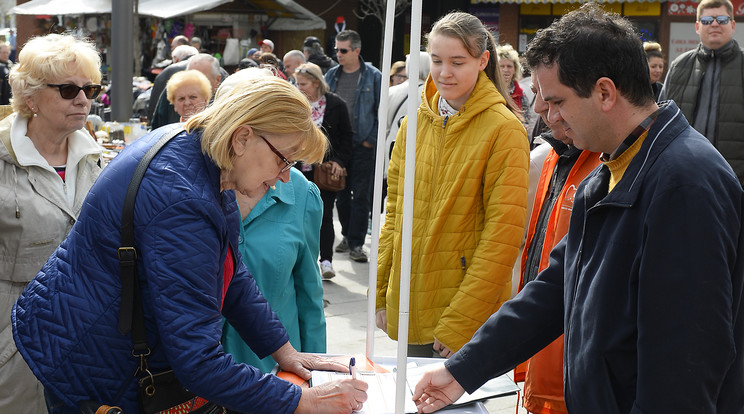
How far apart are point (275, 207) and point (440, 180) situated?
726 millimetres

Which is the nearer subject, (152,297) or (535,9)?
(152,297)

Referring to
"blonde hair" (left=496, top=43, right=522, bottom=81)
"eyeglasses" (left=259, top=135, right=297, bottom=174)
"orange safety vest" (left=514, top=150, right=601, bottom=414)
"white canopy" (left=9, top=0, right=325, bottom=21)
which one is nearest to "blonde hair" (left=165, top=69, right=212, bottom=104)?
"blonde hair" (left=496, top=43, right=522, bottom=81)

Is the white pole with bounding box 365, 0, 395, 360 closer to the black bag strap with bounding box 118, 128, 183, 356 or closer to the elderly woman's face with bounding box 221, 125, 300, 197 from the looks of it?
the elderly woman's face with bounding box 221, 125, 300, 197

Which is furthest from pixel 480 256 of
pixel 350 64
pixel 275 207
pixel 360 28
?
pixel 360 28

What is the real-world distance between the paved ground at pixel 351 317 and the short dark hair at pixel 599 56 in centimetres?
299

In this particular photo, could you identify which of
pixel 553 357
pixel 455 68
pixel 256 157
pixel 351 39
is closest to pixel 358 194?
pixel 351 39

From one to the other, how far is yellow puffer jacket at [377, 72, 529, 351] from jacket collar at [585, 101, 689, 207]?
141cm

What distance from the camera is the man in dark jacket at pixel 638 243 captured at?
5.49 ft

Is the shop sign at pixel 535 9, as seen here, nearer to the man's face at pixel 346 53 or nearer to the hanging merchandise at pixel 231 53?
the hanging merchandise at pixel 231 53

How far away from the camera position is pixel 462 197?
11.0ft

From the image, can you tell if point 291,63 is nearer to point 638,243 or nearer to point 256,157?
point 256,157

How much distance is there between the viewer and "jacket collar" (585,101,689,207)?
1804 millimetres

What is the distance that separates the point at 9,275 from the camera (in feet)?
10.6

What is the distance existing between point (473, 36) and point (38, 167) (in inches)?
72.0
